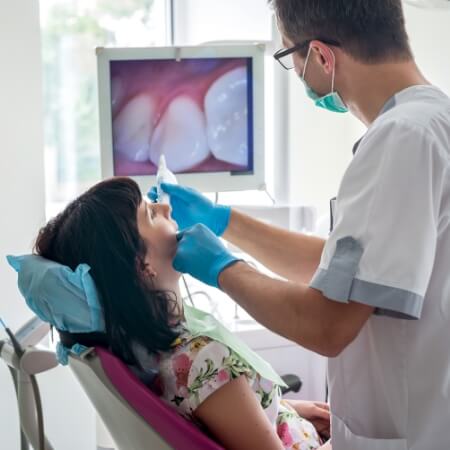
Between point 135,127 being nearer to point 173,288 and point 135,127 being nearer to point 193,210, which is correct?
point 193,210

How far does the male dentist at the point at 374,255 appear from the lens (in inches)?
48.0

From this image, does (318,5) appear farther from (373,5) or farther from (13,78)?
(13,78)

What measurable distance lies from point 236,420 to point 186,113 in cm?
113

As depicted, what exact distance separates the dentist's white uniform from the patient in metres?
0.21

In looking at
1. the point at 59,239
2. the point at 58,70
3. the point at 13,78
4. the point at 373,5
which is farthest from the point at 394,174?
the point at 58,70

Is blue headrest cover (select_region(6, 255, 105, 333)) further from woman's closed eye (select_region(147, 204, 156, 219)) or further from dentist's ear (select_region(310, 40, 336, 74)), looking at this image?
dentist's ear (select_region(310, 40, 336, 74))

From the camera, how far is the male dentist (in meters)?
1.22

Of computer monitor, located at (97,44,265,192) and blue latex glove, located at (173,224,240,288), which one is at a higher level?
computer monitor, located at (97,44,265,192)

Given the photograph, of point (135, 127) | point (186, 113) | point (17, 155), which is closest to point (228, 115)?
point (186, 113)

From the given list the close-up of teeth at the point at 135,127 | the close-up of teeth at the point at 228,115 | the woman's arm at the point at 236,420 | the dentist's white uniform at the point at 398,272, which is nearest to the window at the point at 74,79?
the close-up of teeth at the point at 135,127

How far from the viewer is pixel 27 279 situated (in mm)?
1359

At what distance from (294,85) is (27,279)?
1.73 metres

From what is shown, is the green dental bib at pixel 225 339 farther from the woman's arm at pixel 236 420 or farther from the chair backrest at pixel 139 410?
the chair backrest at pixel 139 410

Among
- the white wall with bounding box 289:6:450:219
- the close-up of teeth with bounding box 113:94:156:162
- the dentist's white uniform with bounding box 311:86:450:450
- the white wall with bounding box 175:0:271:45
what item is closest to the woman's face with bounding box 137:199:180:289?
the dentist's white uniform with bounding box 311:86:450:450
